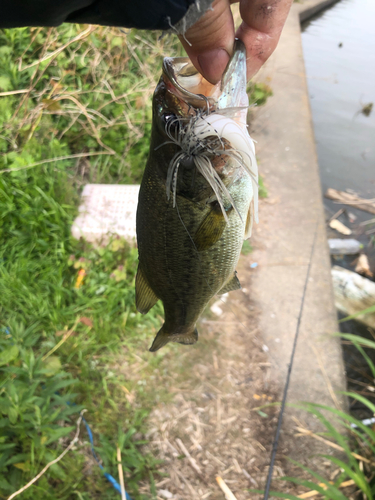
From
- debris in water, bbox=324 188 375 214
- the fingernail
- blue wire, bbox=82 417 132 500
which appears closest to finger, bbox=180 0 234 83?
the fingernail

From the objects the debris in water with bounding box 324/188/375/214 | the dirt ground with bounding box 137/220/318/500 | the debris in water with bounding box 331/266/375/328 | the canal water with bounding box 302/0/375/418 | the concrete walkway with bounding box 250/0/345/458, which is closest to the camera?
the dirt ground with bounding box 137/220/318/500

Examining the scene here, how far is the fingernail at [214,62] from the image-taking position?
117 centimetres

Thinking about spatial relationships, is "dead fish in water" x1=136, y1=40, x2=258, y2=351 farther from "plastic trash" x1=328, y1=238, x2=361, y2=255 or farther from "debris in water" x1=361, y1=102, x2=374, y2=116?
"debris in water" x1=361, y1=102, x2=374, y2=116

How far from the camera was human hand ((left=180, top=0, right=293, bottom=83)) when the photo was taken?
1.12m

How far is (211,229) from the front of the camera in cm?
127

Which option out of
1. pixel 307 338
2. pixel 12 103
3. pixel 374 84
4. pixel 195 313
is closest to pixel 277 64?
pixel 374 84

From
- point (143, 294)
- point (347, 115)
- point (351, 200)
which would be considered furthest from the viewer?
point (347, 115)

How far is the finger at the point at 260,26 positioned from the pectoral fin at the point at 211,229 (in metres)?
0.60

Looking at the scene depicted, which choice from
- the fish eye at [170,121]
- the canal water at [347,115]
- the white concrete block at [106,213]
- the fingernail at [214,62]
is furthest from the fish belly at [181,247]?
the canal water at [347,115]

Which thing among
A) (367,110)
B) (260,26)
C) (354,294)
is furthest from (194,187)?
(367,110)

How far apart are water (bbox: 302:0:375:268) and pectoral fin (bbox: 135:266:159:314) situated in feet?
12.0

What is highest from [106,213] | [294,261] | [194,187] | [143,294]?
[194,187]

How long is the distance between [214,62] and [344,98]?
7.08m

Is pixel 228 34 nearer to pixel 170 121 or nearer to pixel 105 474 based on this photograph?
pixel 170 121
